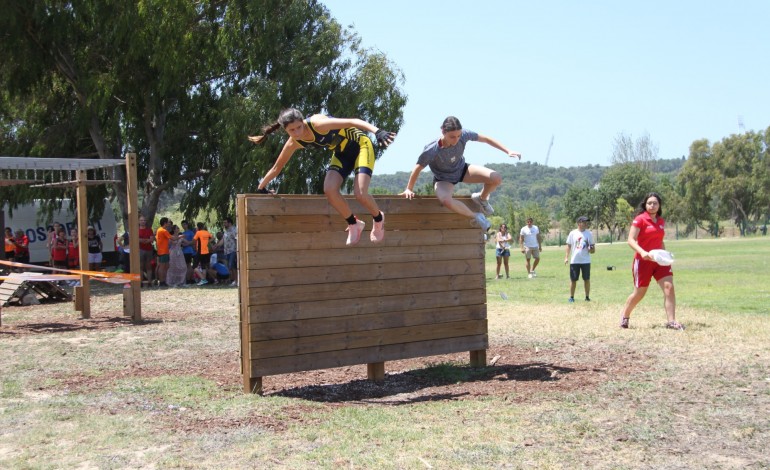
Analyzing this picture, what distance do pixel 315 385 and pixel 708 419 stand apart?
434 centimetres

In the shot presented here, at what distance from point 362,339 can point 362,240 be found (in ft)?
3.71

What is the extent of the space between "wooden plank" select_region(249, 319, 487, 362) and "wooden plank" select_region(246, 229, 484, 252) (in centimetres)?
98

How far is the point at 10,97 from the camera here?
27.2 metres

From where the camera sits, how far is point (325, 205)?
8734 millimetres

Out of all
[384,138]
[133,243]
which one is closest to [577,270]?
[133,243]

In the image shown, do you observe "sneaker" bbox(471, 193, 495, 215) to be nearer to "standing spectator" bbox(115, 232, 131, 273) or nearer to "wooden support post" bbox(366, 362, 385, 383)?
"wooden support post" bbox(366, 362, 385, 383)

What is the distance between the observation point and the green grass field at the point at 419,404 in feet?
18.7

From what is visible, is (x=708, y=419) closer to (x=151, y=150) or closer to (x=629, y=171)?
(x=151, y=150)

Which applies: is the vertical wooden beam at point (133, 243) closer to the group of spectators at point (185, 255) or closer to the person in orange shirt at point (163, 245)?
the group of spectators at point (185, 255)

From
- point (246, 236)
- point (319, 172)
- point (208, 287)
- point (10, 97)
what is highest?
point (10, 97)

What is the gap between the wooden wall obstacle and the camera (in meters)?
8.23

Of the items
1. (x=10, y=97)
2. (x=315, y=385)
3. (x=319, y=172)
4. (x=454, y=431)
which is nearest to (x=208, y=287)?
(x=319, y=172)

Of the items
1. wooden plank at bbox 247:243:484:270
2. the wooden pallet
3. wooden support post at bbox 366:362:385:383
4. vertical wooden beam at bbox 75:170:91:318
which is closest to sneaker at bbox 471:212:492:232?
wooden plank at bbox 247:243:484:270

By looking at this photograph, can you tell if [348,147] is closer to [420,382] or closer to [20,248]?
[420,382]
